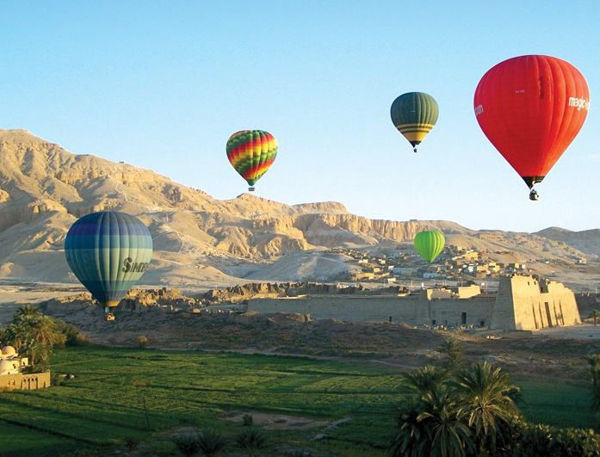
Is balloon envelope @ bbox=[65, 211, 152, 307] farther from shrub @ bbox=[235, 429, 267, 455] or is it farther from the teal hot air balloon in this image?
shrub @ bbox=[235, 429, 267, 455]

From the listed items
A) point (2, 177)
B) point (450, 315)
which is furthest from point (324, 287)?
point (2, 177)

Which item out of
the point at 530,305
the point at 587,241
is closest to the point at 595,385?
the point at 530,305

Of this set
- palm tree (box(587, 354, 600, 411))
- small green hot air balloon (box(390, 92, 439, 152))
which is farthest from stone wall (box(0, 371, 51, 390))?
small green hot air balloon (box(390, 92, 439, 152))

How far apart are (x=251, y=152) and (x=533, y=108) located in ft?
108

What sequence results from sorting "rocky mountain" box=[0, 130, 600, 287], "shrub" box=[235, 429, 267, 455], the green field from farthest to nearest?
"rocky mountain" box=[0, 130, 600, 287], the green field, "shrub" box=[235, 429, 267, 455]

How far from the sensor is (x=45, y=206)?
141000 millimetres

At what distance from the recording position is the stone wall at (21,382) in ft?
118

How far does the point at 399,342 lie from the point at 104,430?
20.9 metres

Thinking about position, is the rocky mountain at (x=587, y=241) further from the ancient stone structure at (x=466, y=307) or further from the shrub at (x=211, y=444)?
the shrub at (x=211, y=444)

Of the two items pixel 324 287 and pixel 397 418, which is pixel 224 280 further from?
pixel 397 418

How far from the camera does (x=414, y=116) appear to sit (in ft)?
168

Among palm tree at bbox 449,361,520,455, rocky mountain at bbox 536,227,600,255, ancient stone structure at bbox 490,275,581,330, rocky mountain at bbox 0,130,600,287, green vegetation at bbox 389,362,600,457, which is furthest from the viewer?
rocky mountain at bbox 536,227,600,255

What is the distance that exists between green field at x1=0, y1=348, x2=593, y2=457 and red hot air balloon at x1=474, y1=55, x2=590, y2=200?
28.6 ft

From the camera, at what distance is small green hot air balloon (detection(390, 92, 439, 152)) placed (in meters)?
51.3
